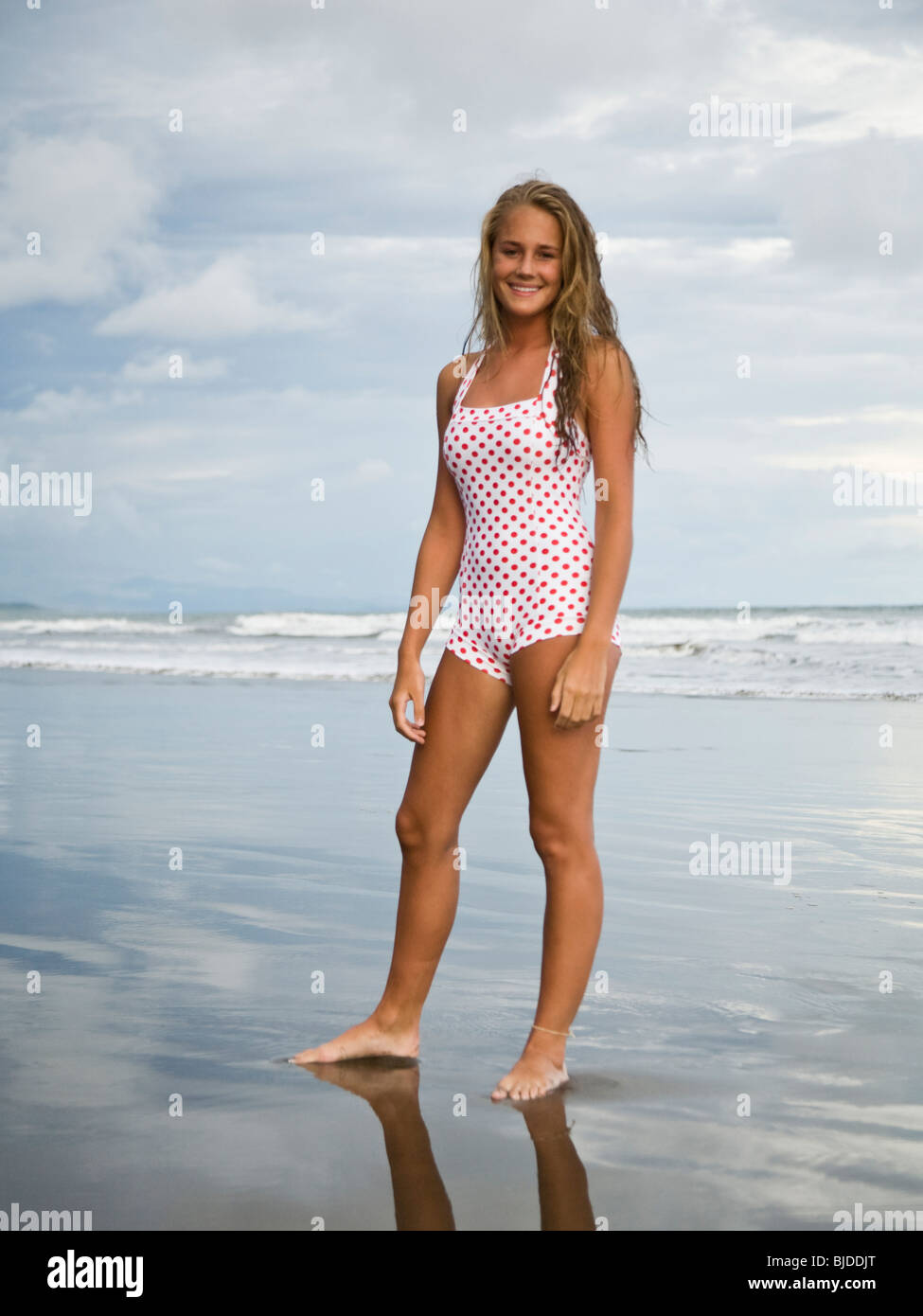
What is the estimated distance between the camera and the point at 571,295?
278 centimetres

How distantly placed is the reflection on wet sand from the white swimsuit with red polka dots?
83 cm

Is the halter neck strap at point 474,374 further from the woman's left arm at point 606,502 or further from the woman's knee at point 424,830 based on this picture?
the woman's knee at point 424,830

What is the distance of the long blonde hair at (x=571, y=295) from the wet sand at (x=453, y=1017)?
4.22 feet

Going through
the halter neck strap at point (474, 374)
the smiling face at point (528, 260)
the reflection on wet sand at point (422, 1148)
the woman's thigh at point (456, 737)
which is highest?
the smiling face at point (528, 260)

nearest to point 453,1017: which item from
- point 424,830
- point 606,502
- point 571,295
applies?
point 424,830

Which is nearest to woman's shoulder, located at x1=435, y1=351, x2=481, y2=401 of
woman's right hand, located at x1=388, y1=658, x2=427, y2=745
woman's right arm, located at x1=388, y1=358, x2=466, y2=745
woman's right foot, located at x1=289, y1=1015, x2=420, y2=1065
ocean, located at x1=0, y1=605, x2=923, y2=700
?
woman's right arm, located at x1=388, y1=358, x2=466, y2=745

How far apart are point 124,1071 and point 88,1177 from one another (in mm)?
489

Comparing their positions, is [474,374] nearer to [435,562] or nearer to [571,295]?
[571,295]

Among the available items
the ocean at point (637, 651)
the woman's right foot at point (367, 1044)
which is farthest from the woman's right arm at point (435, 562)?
the ocean at point (637, 651)

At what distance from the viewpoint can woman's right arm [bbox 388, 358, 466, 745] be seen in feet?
9.64

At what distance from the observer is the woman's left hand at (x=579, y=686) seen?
2.62 m

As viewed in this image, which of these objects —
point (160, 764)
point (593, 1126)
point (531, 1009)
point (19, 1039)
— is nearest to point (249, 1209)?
point (593, 1126)

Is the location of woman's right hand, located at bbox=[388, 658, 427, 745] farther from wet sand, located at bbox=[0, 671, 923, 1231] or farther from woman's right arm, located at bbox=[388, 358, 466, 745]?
wet sand, located at bbox=[0, 671, 923, 1231]

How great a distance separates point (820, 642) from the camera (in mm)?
20188
